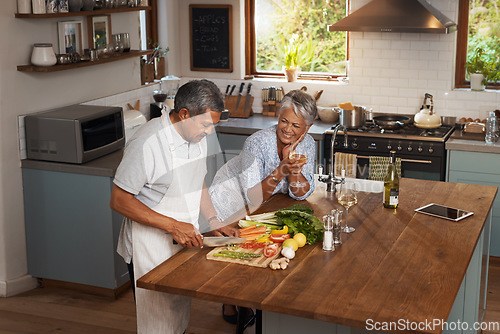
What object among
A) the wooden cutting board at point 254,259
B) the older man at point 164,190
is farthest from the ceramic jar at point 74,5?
the wooden cutting board at point 254,259

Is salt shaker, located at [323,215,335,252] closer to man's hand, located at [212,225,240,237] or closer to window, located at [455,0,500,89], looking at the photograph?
man's hand, located at [212,225,240,237]

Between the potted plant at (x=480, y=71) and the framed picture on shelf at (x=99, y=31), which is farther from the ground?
the framed picture on shelf at (x=99, y=31)

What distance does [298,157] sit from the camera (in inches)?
149

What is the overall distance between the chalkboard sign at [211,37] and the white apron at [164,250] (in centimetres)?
364

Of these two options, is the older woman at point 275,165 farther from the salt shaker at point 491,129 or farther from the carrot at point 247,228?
the salt shaker at point 491,129

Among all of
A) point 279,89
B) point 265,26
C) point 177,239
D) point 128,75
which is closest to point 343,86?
point 279,89

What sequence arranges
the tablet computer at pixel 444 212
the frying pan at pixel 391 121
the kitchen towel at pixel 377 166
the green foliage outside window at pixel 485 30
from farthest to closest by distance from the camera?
the green foliage outside window at pixel 485 30 → the frying pan at pixel 391 121 → the kitchen towel at pixel 377 166 → the tablet computer at pixel 444 212

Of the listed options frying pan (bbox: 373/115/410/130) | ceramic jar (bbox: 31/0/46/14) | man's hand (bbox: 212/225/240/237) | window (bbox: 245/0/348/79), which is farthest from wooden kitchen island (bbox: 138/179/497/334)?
window (bbox: 245/0/348/79)

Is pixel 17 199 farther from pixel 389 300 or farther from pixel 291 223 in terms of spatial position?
pixel 389 300

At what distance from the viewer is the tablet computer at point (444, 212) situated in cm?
377

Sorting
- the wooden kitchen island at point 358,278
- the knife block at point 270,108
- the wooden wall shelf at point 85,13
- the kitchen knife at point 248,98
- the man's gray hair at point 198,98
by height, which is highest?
the wooden wall shelf at point 85,13

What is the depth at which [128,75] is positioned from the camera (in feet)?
20.6

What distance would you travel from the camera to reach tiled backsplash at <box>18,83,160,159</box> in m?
5.11

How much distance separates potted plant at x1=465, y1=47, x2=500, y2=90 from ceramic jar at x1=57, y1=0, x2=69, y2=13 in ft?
12.1
